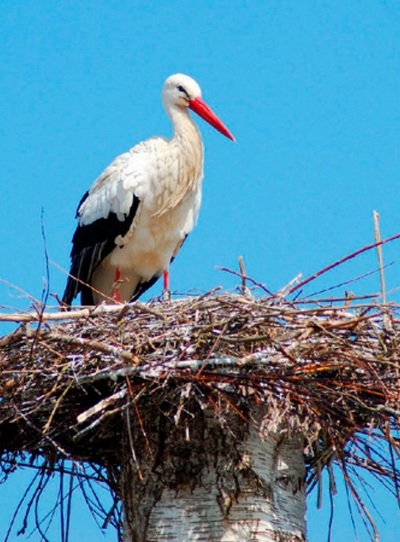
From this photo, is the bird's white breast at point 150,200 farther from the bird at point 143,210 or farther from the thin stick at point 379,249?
the thin stick at point 379,249

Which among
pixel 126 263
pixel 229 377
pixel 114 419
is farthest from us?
pixel 126 263

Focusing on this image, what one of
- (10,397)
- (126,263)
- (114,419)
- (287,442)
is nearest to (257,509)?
(287,442)

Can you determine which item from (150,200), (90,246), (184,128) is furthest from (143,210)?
(184,128)

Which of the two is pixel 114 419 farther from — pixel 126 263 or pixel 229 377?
pixel 126 263

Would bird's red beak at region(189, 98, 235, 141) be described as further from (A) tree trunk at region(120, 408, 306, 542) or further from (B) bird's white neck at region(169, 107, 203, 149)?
(A) tree trunk at region(120, 408, 306, 542)

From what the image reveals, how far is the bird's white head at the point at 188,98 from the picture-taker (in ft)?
32.8

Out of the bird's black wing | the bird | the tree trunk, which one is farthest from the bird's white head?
the tree trunk

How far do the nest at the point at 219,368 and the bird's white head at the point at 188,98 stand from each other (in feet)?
11.0

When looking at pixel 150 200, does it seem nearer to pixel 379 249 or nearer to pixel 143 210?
pixel 143 210

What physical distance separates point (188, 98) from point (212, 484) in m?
4.19

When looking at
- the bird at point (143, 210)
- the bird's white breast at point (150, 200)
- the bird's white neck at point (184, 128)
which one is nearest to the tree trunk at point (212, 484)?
the bird at point (143, 210)

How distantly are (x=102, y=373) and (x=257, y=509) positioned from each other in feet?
3.37

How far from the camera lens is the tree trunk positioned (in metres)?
6.49

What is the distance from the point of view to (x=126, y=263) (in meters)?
9.66
